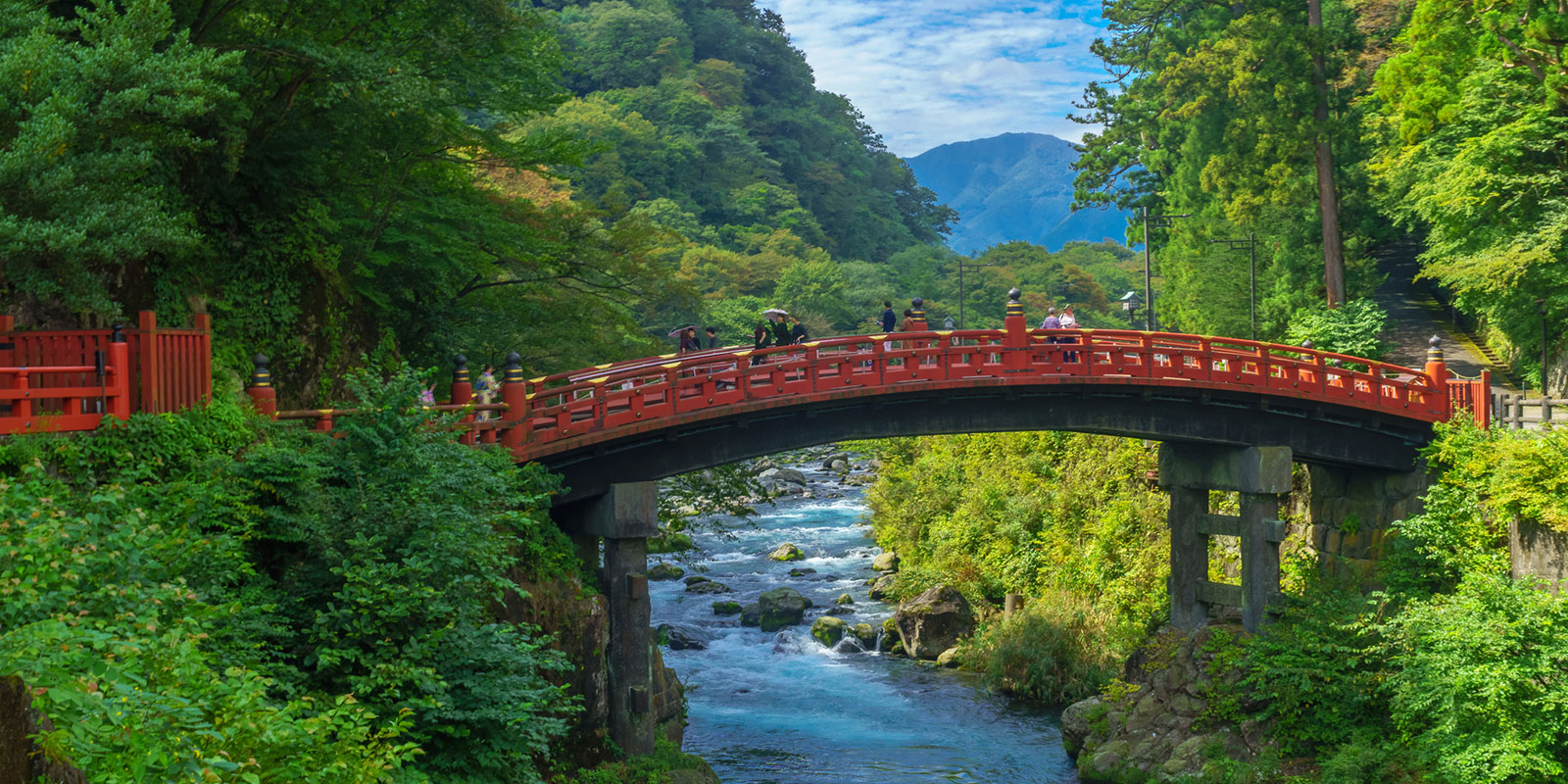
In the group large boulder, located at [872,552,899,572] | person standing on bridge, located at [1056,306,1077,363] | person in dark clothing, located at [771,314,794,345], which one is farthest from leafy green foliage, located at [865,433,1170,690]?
person in dark clothing, located at [771,314,794,345]

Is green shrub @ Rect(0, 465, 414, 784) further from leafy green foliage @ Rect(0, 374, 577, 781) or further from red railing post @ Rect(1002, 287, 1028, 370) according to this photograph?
red railing post @ Rect(1002, 287, 1028, 370)

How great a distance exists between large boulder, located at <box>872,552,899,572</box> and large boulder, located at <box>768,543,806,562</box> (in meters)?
3.10

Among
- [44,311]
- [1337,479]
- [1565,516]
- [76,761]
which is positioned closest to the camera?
[76,761]

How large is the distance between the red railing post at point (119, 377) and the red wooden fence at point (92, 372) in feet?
0.03

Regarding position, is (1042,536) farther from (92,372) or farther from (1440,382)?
(92,372)

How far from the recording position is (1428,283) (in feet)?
148

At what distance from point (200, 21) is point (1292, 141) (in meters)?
30.3

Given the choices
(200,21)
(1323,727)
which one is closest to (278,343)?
(200,21)

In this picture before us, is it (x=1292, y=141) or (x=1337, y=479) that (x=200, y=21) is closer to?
(x=1337, y=479)

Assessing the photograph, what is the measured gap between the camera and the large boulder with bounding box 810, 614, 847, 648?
31.9m

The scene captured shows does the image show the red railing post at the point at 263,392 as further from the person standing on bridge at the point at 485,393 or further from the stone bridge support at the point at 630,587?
the stone bridge support at the point at 630,587

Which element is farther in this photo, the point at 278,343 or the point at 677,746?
the point at 677,746

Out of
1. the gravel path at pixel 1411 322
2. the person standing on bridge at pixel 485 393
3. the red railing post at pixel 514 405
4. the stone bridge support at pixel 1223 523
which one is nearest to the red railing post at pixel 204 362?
the person standing on bridge at pixel 485 393

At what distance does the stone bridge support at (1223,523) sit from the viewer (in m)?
25.2
